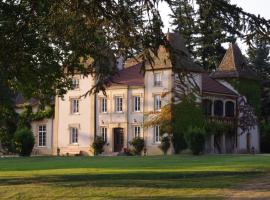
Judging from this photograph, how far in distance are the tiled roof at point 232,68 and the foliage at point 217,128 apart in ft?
18.3

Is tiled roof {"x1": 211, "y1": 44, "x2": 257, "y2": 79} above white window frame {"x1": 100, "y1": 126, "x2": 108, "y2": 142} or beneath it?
above

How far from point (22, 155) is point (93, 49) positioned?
4449cm

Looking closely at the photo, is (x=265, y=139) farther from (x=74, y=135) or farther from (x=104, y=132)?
(x=74, y=135)

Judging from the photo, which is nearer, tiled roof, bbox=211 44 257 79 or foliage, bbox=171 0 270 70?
foliage, bbox=171 0 270 70

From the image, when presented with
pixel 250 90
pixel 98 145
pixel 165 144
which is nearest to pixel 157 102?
pixel 165 144

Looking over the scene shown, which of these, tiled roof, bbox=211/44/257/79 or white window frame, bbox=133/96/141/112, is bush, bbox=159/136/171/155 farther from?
tiled roof, bbox=211/44/257/79

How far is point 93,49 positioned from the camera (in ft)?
36.5

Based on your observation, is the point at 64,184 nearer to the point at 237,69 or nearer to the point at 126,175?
the point at 126,175

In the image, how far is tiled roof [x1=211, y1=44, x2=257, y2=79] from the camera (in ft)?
202

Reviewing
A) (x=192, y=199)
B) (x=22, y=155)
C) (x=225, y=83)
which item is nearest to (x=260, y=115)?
(x=225, y=83)

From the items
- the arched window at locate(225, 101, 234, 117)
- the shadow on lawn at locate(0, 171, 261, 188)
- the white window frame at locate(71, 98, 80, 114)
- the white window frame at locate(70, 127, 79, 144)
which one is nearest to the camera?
the shadow on lawn at locate(0, 171, 261, 188)

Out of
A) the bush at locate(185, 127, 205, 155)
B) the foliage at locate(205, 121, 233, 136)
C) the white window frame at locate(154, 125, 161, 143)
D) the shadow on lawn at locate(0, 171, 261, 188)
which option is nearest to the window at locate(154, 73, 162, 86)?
the white window frame at locate(154, 125, 161, 143)

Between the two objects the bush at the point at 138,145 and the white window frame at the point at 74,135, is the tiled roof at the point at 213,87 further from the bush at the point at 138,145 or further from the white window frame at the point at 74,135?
the white window frame at the point at 74,135

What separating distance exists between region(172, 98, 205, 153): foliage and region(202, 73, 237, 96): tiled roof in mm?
2812
